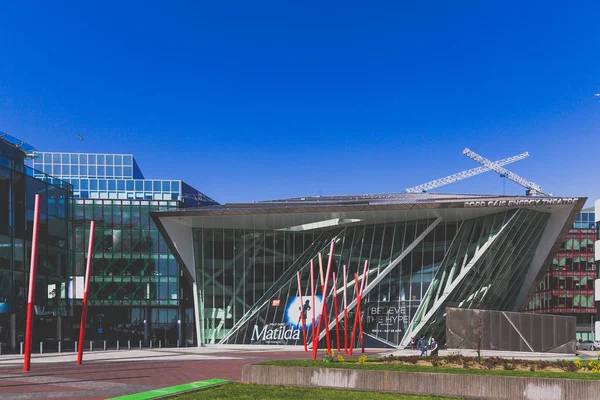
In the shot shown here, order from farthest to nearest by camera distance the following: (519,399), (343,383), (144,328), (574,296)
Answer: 1. (574,296)
2. (144,328)
3. (343,383)
4. (519,399)

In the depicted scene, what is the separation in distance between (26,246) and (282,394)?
34.7 meters

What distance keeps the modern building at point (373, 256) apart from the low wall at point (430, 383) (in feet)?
94.8

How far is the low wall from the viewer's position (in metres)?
16.8

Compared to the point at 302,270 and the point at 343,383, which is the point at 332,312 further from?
the point at 343,383

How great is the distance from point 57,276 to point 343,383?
1486 inches

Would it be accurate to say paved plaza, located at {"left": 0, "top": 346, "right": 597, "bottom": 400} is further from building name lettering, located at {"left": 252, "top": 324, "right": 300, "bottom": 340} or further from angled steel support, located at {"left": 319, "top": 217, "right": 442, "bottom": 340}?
angled steel support, located at {"left": 319, "top": 217, "right": 442, "bottom": 340}

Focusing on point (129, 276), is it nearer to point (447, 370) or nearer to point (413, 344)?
point (413, 344)

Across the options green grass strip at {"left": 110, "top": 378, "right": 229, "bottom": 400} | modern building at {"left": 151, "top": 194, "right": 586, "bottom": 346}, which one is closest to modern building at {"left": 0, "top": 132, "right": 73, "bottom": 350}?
modern building at {"left": 151, "top": 194, "right": 586, "bottom": 346}

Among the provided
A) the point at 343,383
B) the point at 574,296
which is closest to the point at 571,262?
the point at 574,296

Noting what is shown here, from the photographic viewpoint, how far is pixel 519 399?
1736cm

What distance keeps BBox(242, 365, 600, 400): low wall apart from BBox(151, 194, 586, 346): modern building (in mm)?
28886

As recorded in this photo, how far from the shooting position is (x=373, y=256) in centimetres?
5612

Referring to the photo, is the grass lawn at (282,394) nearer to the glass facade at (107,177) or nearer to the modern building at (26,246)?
the modern building at (26,246)

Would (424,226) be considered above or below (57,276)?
above
